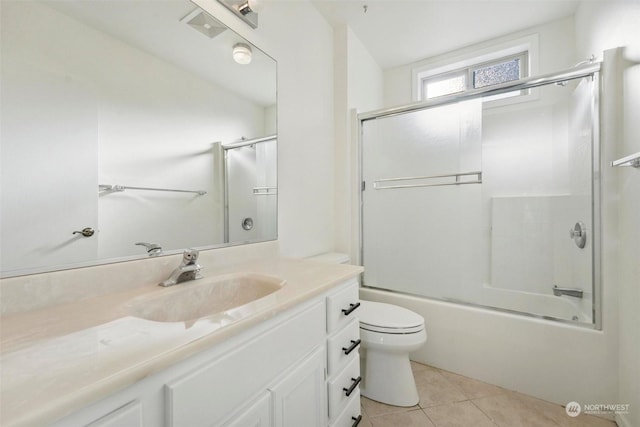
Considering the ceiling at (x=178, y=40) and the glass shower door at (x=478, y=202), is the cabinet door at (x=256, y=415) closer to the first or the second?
the ceiling at (x=178, y=40)

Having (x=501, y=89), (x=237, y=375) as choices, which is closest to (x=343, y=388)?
(x=237, y=375)

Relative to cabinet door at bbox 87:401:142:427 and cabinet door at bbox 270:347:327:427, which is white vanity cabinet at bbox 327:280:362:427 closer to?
cabinet door at bbox 270:347:327:427

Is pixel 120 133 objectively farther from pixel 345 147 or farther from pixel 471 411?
pixel 471 411

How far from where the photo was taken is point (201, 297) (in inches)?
37.7

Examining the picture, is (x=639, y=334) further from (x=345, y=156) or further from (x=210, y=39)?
(x=210, y=39)

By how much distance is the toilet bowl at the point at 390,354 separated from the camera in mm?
1432

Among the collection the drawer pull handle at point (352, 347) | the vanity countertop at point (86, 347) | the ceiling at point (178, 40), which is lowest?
the drawer pull handle at point (352, 347)

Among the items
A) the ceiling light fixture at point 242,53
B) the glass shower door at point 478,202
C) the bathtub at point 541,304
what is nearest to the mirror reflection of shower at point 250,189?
the ceiling light fixture at point 242,53

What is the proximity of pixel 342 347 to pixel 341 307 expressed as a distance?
16 cm

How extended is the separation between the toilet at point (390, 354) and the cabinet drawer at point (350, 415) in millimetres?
309

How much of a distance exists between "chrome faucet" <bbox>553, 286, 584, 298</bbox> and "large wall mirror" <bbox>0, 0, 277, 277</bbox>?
2.03 meters

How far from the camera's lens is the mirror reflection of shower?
1.31m

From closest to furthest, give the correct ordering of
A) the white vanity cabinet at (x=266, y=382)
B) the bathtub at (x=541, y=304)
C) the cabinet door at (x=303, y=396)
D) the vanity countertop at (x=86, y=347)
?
the vanity countertop at (x=86, y=347) < the white vanity cabinet at (x=266, y=382) < the cabinet door at (x=303, y=396) < the bathtub at (x=541, y=304)

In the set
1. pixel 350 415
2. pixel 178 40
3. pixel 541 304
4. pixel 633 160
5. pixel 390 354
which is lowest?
pixel 350 415
